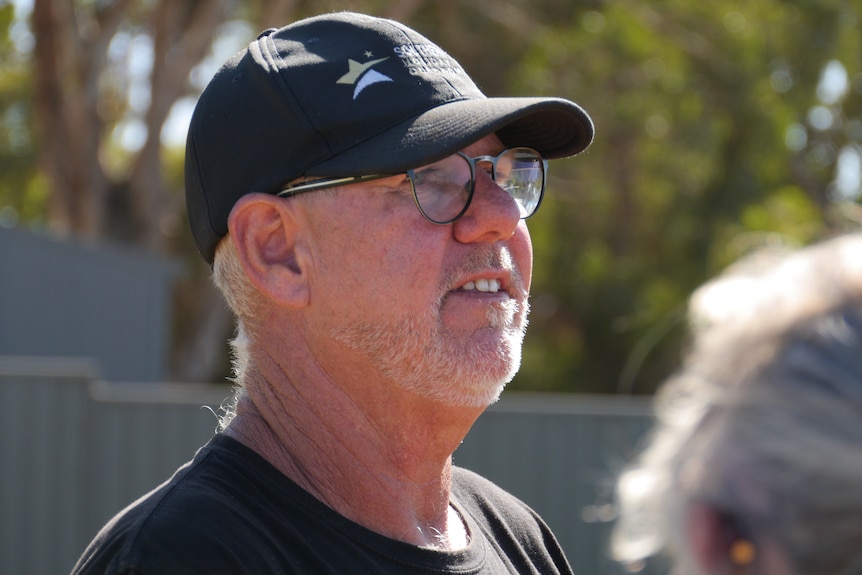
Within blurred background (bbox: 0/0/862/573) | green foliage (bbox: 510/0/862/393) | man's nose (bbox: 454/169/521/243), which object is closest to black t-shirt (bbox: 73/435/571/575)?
man's nose (bbox: 454/169/521/243)

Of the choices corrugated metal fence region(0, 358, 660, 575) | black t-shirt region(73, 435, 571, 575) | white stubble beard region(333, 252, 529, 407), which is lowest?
corrugated metal fence region(0, 358, 660, 575)

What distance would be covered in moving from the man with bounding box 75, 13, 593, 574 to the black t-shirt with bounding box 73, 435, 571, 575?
13mm

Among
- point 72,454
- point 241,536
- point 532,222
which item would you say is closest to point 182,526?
point 241,536

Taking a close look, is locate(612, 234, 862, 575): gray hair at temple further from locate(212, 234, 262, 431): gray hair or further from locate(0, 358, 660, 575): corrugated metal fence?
locate(0, 358, 660, 575): corrugated metal fence

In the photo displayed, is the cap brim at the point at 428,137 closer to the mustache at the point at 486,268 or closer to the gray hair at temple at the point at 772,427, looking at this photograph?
the mustache at the point at 486,268

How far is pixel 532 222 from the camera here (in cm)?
1716

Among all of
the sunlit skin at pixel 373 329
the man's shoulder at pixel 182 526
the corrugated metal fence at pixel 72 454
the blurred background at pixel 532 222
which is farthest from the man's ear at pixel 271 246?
the corrugated metal fence at pixel 72 454

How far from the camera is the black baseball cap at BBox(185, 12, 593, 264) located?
6.38ft

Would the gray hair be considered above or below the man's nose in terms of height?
below

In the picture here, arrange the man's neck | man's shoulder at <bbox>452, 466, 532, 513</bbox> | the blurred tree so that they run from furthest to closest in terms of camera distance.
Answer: the blurred tree
man's shoulder at <bbox>452, 466, 532, 513</bbox>
the man's neck

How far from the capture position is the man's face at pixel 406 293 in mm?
1980

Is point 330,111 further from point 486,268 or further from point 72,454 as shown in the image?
point 72,454

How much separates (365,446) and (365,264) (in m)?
0.34

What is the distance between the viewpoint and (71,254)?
1012 cm
